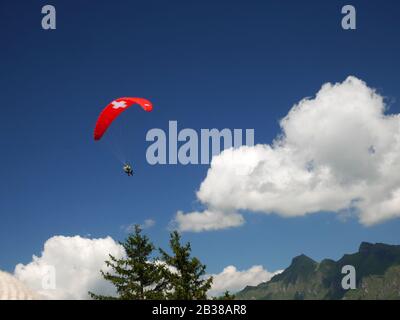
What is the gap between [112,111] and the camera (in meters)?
42.0

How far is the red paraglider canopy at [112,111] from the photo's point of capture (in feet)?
137

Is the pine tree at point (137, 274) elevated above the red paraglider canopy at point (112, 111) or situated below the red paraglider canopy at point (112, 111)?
below

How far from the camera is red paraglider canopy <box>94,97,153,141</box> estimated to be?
1644 inches

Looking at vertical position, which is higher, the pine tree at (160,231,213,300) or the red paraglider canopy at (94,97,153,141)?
the red paraglider canopy at (94,97,153,141)

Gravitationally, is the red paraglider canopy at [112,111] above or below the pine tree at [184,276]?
above
